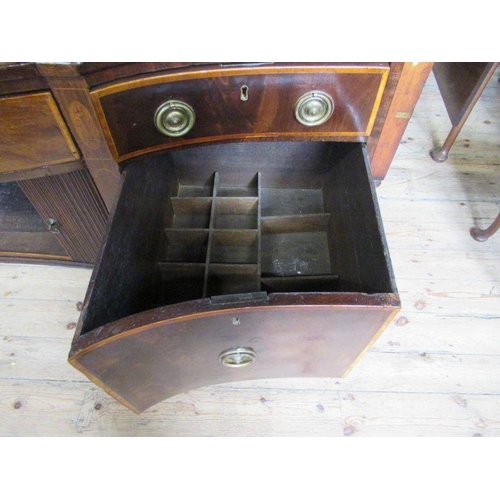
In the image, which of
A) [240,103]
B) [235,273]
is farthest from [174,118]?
[235,273]

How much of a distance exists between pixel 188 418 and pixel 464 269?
0.77 m

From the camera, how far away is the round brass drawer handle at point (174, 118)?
0.58 meters

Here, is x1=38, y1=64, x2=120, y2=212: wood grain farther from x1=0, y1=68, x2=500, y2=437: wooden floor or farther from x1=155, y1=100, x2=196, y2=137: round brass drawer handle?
x1=0, y1=68, x2=500, y2=437: wooden floor

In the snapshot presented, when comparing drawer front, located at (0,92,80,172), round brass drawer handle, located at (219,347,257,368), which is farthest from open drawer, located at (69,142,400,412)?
drawer front, located at (0,92,80,172)

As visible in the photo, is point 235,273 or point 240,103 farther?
point 235,273

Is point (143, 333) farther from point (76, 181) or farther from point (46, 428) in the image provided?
point (46, 428)

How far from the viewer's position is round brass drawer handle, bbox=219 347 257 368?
61cm

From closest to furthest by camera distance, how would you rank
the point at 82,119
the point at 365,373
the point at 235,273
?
1. the point at 82,119
2. the point at 235,273
3. the point at 365,373

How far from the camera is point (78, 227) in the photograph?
33.5 inches

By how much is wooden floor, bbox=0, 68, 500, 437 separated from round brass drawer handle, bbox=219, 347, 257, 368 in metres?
0.27

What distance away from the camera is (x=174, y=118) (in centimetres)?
60

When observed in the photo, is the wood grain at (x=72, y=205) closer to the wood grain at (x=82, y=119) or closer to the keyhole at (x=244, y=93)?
the wood grain at (x=82, y=119)

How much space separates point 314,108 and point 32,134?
407mm

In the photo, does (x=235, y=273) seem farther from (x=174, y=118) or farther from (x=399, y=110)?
(x=399, y=110)
